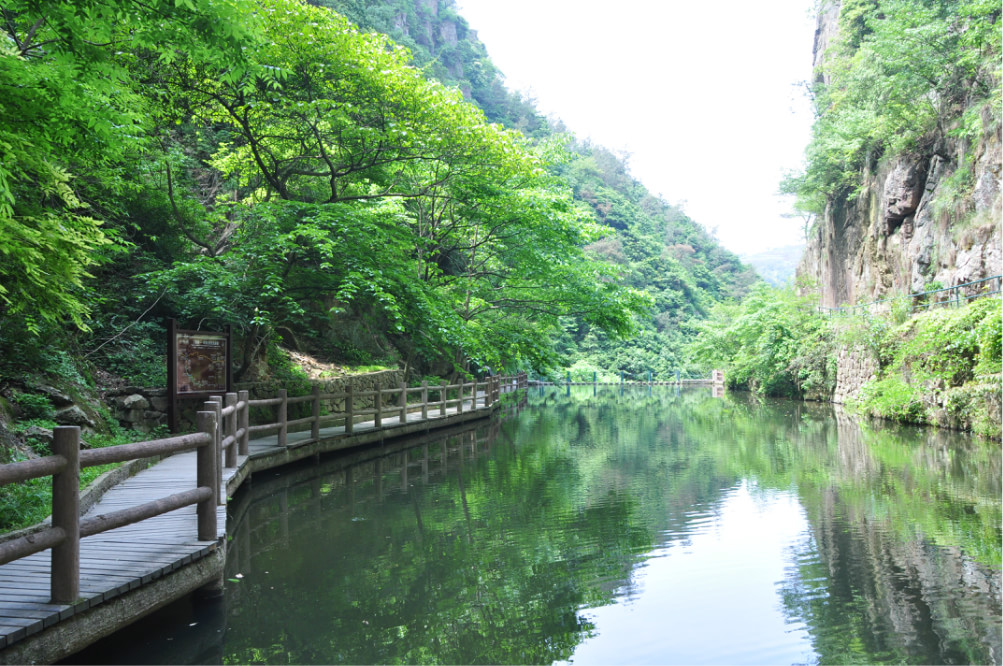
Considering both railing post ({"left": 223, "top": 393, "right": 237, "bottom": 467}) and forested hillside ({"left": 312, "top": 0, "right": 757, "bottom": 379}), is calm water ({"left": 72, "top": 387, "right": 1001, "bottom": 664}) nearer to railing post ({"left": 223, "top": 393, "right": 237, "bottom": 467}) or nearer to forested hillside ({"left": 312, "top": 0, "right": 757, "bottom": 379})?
railing post ({"left": 223, "top": 393, "right": 237, "bottom": 467})

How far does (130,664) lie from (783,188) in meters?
29.8

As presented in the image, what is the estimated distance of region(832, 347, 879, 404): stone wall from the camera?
19.6 m

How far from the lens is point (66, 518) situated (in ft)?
12.8

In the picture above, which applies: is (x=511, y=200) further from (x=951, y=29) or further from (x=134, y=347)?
(x=951, y=29)

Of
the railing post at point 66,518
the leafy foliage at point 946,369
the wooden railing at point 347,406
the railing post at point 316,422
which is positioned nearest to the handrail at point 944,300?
the leafy foliage at point 946,369

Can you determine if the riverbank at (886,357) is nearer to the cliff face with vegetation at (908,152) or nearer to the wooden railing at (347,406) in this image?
the cliff face with vegetation at (908,152)

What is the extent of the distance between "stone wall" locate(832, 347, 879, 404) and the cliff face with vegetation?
7.37ft

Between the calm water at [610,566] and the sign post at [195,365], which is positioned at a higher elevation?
the sign post at [195,365]

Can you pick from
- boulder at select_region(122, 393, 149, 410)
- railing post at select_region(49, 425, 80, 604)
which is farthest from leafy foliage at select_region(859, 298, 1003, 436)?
boulder at select_region(122, 393, 149, 410)

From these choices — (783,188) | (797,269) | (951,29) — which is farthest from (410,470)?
(797,269)

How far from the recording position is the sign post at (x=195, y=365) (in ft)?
34.0

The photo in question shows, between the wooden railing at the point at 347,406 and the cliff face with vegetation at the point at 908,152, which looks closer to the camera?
the wooden railing at the point at 347,406

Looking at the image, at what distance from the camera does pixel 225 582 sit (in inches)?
219

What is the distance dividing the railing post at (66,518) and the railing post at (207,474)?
127 centimetres
